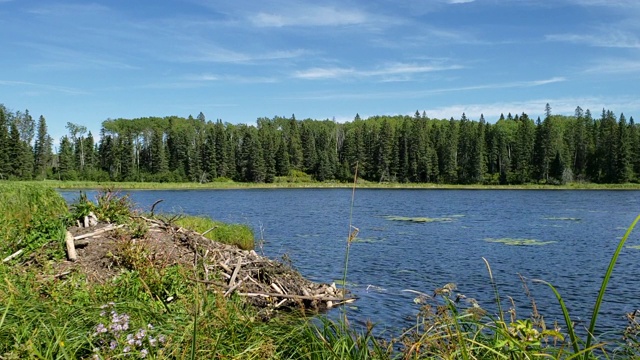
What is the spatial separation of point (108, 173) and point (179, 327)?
12838 cm

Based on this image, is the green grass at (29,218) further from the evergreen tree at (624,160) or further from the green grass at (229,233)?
the evergreen tree at (624,160)

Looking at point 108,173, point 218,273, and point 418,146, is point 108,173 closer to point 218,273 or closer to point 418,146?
point 418,146

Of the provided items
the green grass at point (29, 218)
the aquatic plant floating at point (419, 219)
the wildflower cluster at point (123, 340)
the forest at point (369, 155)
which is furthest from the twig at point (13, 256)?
the forest at point (369, 155)

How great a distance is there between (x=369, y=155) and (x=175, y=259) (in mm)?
133978

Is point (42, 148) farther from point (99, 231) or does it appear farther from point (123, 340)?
point (123, 340)

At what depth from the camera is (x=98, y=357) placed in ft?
13.7

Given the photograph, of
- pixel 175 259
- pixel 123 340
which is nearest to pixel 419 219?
pixel 175 259

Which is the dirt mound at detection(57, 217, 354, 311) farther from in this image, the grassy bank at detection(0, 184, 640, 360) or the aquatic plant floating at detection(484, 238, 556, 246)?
the aquatic plant floating at detection(484, 238, 556, 246)

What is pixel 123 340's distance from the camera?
4.50 metres

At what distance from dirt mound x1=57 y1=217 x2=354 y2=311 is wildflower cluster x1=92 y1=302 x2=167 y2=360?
4.37 meters

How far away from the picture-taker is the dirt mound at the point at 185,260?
1018cm

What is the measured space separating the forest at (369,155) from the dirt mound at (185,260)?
108 meters

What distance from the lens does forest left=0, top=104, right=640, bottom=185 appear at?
118m

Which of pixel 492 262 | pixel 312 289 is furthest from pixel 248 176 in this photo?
pixel 312 289
